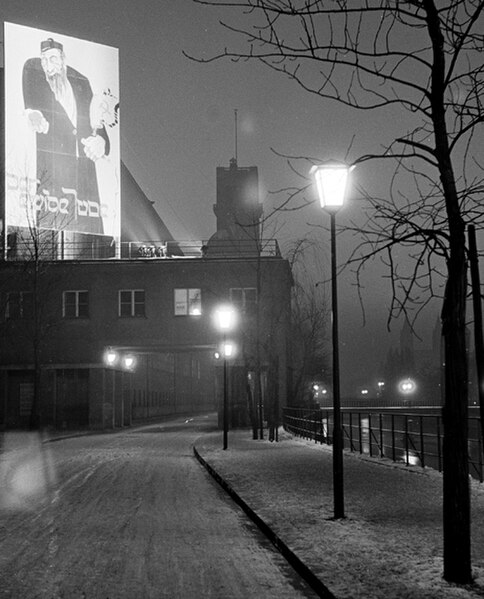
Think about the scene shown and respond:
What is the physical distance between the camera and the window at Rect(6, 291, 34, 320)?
47.3m

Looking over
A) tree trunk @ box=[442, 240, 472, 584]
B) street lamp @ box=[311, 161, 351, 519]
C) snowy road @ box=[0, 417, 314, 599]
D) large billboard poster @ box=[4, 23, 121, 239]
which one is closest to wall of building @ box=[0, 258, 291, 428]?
large billboard poster @ box=[4, 23, 121, 239]

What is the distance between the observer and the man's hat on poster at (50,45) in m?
54.2

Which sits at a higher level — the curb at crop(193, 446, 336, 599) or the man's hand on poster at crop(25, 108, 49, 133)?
the man's hand on poster at crop(25, 108, 49, 133)

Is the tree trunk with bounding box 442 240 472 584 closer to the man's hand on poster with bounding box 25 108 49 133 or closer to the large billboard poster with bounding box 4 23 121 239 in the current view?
the large billboard poster with bounding box 4 23 121 239

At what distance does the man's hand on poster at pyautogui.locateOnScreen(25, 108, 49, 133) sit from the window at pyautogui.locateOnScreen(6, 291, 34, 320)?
11.3 metres

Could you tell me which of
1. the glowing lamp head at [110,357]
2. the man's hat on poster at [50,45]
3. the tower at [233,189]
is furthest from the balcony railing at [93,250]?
the tower at [233,189]

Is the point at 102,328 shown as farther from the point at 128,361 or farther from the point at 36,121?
the point at 36,121

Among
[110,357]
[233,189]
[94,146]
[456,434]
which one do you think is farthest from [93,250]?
[233,189]

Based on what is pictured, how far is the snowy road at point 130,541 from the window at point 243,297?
2728 cm

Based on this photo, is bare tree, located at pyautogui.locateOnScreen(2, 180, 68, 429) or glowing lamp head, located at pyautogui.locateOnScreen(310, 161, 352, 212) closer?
glowing lamp head, located at pyautogui.locateOnScreen(310, 161, 352, 212)

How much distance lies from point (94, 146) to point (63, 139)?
83.6 inches

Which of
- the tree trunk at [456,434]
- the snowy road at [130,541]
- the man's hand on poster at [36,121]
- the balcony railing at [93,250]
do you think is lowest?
the snowy road at [130,541]

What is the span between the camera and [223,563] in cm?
903

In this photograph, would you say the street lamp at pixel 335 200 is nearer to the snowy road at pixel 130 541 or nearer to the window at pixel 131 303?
the snowy road at pixel 130 541
